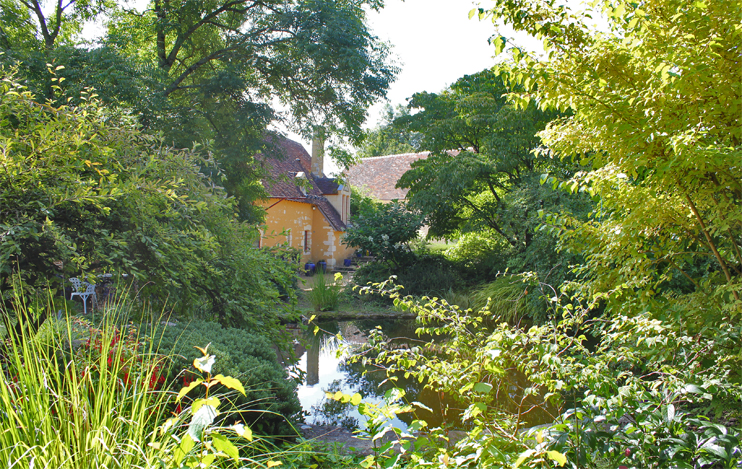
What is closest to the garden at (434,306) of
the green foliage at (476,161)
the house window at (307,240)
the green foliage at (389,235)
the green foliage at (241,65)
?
the green foliage at (241,65)

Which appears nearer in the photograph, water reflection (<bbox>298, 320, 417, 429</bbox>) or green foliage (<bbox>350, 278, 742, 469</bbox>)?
green foliage (<bbox>350, 278, 742, 469</bbox>)

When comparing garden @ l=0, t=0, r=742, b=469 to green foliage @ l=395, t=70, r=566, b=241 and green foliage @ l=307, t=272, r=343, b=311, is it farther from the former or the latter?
green foliage @ l=395, t=70, r=566, b=241

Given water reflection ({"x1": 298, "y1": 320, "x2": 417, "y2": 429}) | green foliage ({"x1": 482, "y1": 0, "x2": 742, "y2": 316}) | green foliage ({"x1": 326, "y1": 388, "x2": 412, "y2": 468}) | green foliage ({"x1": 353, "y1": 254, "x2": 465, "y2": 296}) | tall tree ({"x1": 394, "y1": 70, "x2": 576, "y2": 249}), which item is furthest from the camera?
green foliage ({"x1": 353, "y1": 254, "x2": 465, "y2": 296})

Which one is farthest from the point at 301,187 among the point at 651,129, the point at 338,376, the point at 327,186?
the point at 651,129

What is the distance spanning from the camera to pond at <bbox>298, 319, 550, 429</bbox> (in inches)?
205

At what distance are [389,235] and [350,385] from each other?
7.38m

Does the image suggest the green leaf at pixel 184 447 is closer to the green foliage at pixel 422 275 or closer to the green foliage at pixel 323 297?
the green foliage at pixel 323 297

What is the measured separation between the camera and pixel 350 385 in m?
6.80

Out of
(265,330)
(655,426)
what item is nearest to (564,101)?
(655,426)

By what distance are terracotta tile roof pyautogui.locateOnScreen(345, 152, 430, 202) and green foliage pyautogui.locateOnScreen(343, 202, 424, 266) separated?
16893 millimetres

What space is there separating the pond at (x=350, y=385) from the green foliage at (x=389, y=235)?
374 centimetres

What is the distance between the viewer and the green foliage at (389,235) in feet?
45.0

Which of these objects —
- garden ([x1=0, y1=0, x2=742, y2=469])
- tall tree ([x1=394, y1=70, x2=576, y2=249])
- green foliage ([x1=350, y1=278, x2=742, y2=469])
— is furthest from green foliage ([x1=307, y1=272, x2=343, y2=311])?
green foliage ([x1=350, y1=278, x2=742, y2=469])

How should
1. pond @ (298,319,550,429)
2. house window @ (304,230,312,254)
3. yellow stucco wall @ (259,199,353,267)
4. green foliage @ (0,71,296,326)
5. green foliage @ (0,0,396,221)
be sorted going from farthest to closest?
1. house window @ (304,230,312,254)
2. yellow stucco wall @ (259,199,353,267)
3. green foliage @ (0,0,396,221)
4. pond @ (298,319,550,429)
5. green foliage @ (0,71,296,326)
